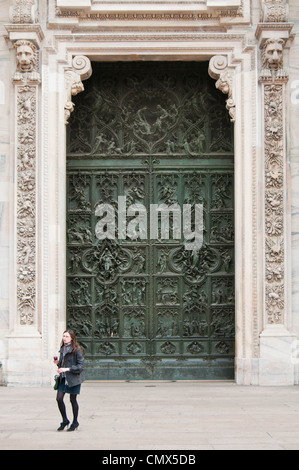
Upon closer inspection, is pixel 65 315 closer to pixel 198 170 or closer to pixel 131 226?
pixel 131 226

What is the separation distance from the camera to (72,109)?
14453 mm

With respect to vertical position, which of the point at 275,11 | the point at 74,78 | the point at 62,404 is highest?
the point at 275,11

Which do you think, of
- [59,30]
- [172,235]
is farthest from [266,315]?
[59,30]

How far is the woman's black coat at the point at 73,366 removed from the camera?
9.41m

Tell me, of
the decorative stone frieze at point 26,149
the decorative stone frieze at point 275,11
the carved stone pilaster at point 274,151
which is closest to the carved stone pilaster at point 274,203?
the carved stone pilaster at point 274,151

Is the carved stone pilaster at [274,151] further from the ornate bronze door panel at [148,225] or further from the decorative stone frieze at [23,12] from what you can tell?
the decorative stone frieze at [23,12]

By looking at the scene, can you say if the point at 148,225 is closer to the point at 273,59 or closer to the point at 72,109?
the point at 72,109

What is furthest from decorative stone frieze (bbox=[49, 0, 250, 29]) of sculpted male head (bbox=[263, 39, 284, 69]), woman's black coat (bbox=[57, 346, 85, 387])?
woman's black coat (bbox=[57, 346, 85, 387])

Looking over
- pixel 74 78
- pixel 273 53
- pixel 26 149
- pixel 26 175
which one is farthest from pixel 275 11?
pixel 26 175

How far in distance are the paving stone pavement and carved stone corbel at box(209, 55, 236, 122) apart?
15.8ft

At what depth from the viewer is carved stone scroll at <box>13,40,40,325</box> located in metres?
13.9

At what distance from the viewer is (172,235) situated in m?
15.0

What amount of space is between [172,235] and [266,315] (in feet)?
7.77

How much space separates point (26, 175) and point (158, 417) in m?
5.32
